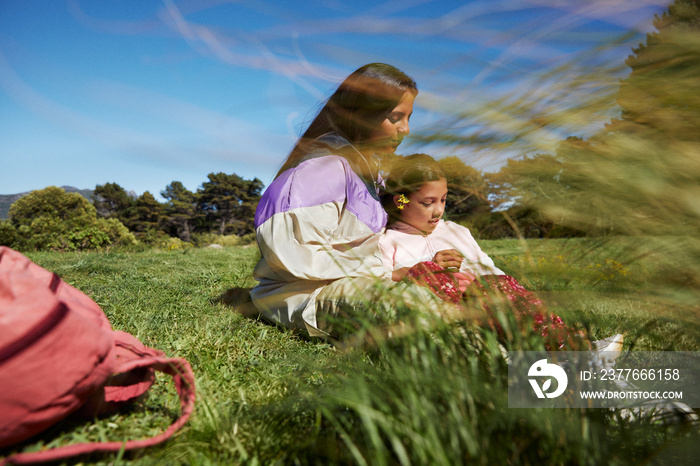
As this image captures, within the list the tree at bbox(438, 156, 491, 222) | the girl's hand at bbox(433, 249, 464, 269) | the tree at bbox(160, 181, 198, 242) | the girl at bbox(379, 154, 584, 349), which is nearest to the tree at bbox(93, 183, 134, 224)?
the tree at bbox(160, 181, 198, 242)

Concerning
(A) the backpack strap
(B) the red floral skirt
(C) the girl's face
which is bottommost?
(A) the backpack strap

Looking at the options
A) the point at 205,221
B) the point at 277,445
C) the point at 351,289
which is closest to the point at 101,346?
the point at 277,445

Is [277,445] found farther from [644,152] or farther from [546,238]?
[644,152]

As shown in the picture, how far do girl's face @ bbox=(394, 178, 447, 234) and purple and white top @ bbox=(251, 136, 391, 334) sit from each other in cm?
49

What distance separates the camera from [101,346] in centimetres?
90

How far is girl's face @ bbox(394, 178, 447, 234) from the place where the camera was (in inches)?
105

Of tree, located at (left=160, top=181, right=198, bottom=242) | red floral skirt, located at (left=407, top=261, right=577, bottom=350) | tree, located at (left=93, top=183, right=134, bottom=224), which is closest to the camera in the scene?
red floral skirt, located at (left=407, top=261, right=577, bottom=350)

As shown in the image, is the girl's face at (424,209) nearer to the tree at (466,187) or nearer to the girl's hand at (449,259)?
the girl's hand at (449,259)

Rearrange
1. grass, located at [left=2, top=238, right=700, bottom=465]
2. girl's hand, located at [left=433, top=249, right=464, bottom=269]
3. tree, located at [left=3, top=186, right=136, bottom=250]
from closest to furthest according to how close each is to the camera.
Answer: grass, located at [left=2, top=238, right=700, bottom=465], girl's hand, located at [left=433, top=249, right=464, bottom=269], tree, located at [left=3, top=186, right=136, bottom=250]

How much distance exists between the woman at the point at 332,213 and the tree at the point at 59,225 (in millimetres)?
11853

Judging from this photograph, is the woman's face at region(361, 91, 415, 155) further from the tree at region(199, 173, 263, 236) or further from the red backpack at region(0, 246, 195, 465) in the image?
the tree at region(199, 173, 263, 236)

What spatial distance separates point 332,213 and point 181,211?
48024 millimetres

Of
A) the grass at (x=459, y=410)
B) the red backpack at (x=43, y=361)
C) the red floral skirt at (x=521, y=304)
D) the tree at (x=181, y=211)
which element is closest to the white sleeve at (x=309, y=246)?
the grass at (x=459, y=410)

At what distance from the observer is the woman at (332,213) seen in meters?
1.91
